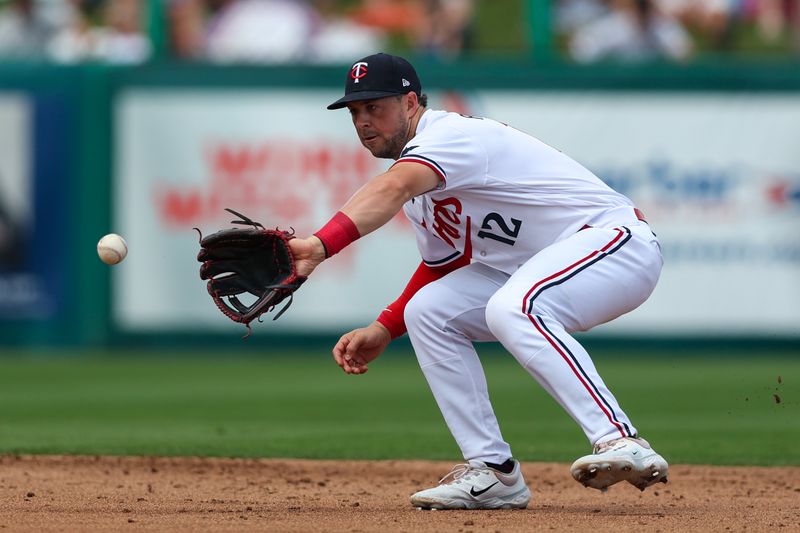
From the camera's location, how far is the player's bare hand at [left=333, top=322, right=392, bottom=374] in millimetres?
5426

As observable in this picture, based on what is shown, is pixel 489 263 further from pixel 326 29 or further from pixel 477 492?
pixel 326 29

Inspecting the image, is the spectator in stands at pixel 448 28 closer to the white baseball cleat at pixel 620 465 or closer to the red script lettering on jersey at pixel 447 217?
the red script lettering on jersey at pixel 447 217

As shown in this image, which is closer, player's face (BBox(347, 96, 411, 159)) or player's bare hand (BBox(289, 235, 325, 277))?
player's bare hand (BBox(289, 235, 325, 277))

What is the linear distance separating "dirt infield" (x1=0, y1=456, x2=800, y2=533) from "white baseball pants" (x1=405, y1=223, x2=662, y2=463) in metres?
0.38

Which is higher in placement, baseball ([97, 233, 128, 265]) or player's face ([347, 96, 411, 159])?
player's face ([347, 96, 411, 159])

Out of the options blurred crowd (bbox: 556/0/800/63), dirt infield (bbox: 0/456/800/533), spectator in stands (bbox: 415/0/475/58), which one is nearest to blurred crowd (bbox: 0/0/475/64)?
spectator in stands (bbox: 415/0/475/58)

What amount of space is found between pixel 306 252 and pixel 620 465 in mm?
1262

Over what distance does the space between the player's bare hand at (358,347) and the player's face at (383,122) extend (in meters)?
0.74

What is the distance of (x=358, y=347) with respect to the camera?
5.44 m

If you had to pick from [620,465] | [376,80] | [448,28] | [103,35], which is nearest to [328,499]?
[620,465]

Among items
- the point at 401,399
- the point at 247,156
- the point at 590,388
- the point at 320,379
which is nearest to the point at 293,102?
the point at 247,156

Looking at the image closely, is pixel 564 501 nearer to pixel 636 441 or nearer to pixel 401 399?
pixel 636 441

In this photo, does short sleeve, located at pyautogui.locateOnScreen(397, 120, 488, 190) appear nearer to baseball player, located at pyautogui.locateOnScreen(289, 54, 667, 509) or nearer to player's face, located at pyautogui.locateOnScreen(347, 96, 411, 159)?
baseball player, located at pyautogui.locateOnScreen(289, 54, 667, 509)

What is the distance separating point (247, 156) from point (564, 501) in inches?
289
